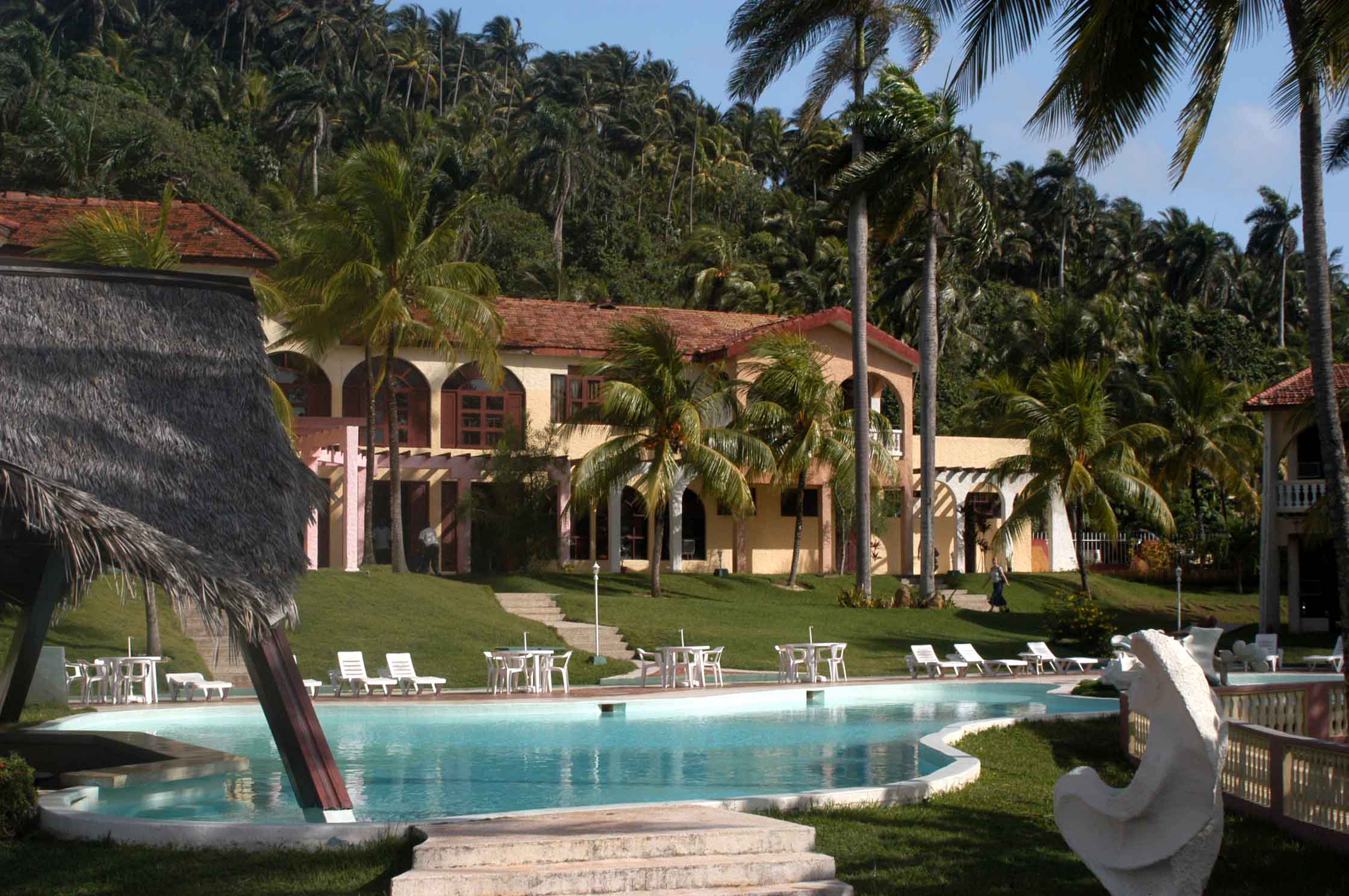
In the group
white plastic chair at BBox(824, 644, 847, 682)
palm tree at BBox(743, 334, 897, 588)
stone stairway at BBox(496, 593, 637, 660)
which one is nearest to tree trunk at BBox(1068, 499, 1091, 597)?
palm tree at BBox(743, 334, 897, 588)

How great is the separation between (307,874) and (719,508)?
31518 millimetres

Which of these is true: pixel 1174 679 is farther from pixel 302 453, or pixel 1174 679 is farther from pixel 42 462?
pixel 302 453

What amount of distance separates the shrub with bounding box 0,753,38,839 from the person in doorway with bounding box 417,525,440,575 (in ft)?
87.6

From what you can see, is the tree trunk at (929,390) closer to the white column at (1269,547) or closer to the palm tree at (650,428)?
the palm tree at (650,428)

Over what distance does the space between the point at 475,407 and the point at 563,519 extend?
13.9 feet

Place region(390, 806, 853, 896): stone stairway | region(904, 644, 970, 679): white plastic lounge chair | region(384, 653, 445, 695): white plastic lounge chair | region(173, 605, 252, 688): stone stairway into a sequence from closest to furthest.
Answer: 1. region(390, 806, 853, 896): stone stairway
2. region(384, 653, 445, 695): white plastic lounge chair
3. region(173, 605, 252, 688): stone stairway
4. region(904, 644, 970, 679): white plastic lounge chair

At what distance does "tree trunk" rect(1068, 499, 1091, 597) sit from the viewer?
3497 centimetres

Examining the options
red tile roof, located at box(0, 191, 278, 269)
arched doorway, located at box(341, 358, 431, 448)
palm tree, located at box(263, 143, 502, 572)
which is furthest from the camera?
arched doorway, located at box(341, 358, 431, 448)

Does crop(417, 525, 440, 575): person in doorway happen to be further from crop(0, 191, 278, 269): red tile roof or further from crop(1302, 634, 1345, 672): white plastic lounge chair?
crop(1302, 634, 1345, 672): white plastic lounge chair

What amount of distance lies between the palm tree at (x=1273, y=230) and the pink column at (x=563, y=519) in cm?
4459

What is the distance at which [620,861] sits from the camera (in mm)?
8430

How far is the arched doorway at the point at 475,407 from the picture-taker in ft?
125

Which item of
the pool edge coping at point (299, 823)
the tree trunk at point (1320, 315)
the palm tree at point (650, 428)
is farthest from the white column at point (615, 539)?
the tree trunk at point (1320, 315)

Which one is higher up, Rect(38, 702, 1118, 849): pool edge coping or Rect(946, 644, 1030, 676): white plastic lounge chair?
Rect(946, 644, 1030, 676): white plastic lounge chair
